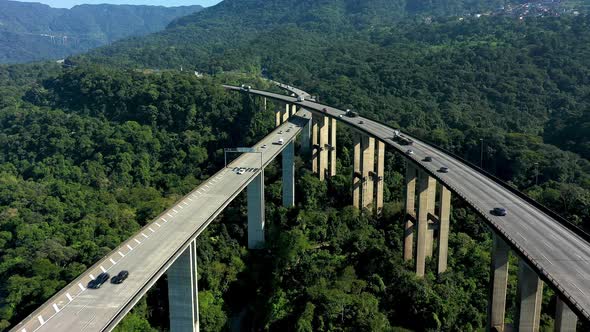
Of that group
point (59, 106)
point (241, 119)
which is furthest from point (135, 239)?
point (59, 106)

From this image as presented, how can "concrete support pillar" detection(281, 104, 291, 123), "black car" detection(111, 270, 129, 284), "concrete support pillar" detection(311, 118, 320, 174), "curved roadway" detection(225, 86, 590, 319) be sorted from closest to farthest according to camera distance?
"curved roadway" detection(225, 86, 590, 319)
"black car" detection(111, 270, 129, 284)
"concrete support pillar" detection(311, 118, 320, 174)
"concrete support pillar" detection(281, 104, 291, 123)

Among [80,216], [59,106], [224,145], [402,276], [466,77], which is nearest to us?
[402,276]

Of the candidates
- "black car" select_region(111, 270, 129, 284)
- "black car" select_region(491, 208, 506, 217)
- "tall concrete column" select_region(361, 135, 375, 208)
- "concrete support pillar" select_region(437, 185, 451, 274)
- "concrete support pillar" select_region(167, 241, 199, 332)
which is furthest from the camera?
"tall concrete column" select_region(361, 135, 375, 208)

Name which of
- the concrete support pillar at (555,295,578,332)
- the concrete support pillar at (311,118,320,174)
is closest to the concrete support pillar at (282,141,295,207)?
the concrete support pillar at (311,118,320,174)

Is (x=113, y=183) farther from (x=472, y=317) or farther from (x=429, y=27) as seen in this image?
(x=429, y=27)

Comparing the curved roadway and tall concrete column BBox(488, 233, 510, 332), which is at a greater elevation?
the curved roadway

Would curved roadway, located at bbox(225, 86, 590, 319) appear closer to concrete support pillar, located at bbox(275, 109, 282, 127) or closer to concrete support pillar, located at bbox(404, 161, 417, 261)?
concrete support pillar, located at bbox(404, 161, 417, 261)

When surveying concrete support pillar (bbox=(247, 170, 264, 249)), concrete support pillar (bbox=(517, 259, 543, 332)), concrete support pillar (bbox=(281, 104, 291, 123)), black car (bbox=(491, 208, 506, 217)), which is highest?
black car (bbox=(491, 208, 506, 217))

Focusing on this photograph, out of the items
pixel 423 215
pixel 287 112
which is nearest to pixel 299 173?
pixel 287 112
